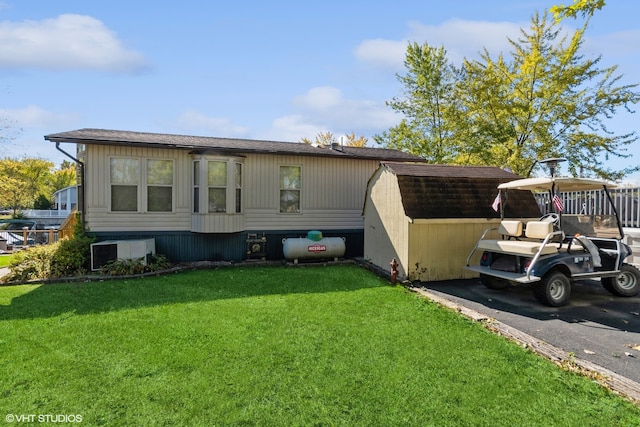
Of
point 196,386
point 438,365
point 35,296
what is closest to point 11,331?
point 35,296

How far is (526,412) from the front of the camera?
302 cm

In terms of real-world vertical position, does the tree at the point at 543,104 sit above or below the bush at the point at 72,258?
above

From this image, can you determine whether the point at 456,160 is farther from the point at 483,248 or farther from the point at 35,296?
the point at 35,296

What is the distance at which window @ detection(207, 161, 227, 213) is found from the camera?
32.1 feet

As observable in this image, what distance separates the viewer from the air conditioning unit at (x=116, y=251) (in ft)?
28.0

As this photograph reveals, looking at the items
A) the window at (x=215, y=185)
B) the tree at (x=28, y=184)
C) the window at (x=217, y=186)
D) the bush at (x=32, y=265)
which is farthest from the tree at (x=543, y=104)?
the tree at (x=28, y=184)

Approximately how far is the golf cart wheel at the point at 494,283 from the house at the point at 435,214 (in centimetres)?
89

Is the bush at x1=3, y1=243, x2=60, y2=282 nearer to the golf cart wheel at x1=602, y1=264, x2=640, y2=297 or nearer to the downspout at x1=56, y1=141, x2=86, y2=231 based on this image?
the downspout at x1=56, y1=141, x2=86, y2=231

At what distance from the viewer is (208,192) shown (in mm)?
9719

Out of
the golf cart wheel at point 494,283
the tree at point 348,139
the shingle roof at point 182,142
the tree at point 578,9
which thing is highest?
the tree at point 348,139

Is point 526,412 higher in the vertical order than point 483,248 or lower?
lower

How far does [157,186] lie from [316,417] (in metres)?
8.58

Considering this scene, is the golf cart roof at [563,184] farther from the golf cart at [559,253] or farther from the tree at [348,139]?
the tree at [348,139]

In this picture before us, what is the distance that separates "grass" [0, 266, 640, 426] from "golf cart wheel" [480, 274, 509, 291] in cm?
191
